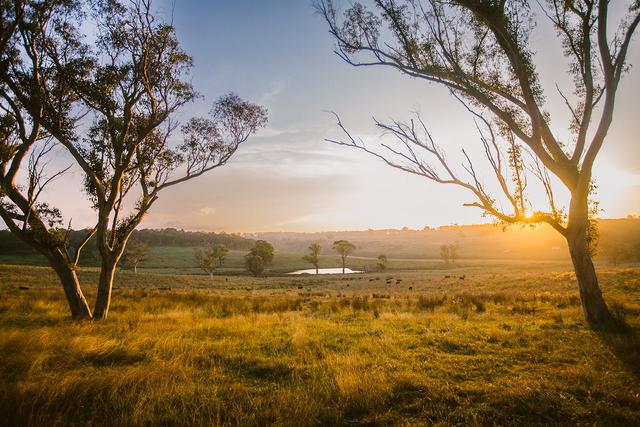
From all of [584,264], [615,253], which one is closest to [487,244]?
[615,253]

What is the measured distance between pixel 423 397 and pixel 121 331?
8759 millimetres

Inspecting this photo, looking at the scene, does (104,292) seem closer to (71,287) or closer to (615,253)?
(71,287)

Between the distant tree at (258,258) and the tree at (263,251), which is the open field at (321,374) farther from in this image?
the tree at (263,251)

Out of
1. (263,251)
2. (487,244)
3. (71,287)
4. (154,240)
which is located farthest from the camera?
(154,240)

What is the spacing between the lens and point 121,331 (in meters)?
9.54

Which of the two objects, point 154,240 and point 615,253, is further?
point 154,240

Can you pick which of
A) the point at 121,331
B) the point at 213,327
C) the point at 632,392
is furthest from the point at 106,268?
the point at 632,392

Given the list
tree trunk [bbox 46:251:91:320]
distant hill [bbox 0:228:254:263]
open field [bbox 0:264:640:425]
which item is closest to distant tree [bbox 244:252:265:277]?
distant hill [bbox 0:228:254:263]

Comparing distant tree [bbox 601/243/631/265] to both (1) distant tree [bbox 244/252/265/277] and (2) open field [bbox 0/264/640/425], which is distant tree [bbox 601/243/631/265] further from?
(1) distant tree [bbox 244/252/265/277]

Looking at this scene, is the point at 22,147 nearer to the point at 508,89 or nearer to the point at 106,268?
the point at 106,268

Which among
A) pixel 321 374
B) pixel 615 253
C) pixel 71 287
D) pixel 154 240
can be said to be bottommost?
pixel 615 253

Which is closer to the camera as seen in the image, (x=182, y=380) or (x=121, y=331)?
(x=182, y=380)

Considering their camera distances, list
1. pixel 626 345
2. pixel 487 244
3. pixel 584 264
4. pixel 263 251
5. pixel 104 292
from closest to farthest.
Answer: pixel 626 345, pixel 584 264, pixel 104 292, pixel 263 251, pixel 487 244

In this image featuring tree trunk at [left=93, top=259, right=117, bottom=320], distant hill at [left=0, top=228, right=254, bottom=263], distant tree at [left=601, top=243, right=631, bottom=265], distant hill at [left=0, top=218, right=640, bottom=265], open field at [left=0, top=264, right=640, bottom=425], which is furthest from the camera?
distant hill at [left=0, top=228, right=254, bottom=263]
